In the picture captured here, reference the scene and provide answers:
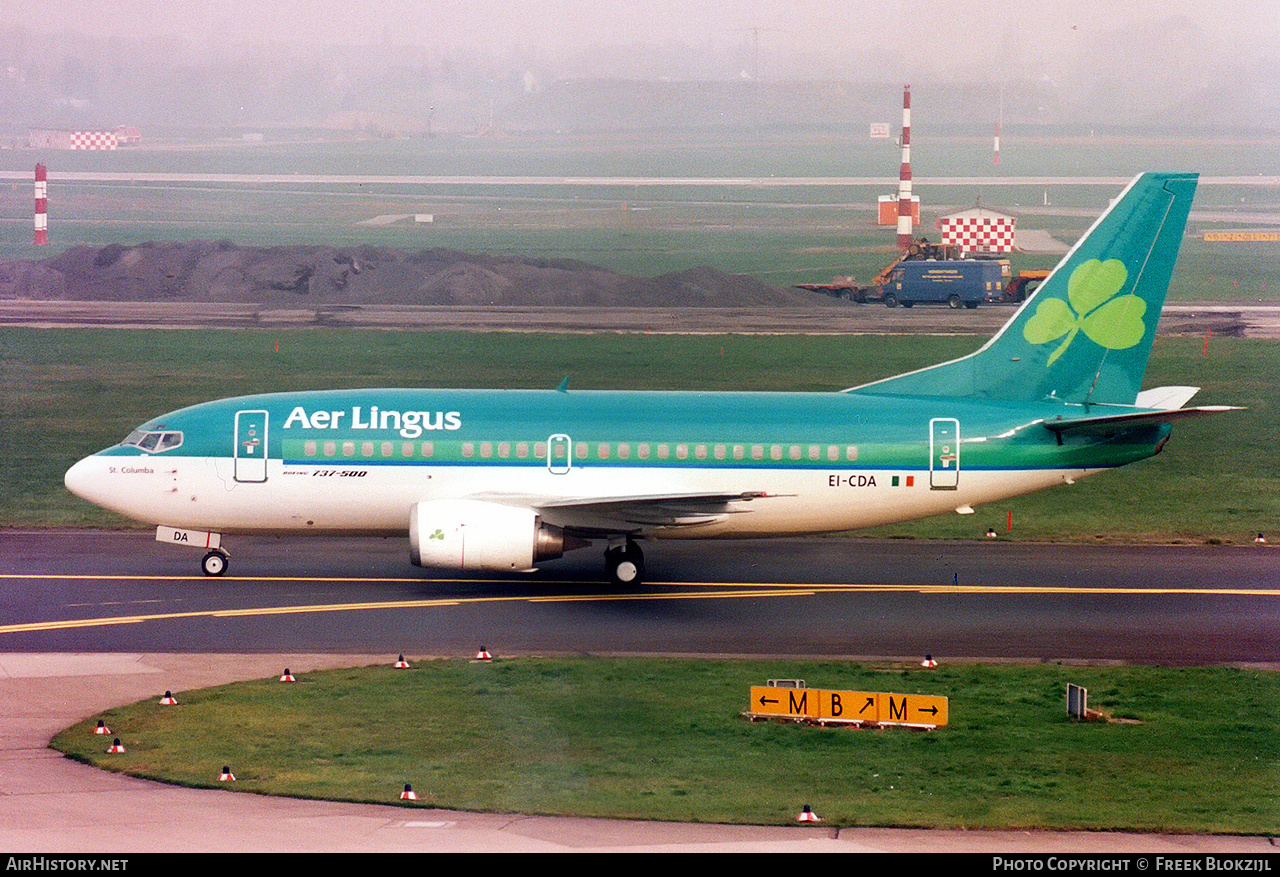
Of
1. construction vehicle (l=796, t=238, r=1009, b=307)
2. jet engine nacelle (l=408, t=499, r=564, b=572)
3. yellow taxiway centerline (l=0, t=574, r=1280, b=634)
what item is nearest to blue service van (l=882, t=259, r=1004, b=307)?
construction vehicle (l=796, t=238, r=1009, b=307)

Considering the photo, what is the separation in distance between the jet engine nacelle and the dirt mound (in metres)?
60.2

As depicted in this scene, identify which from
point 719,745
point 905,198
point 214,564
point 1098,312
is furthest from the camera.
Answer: point 905,198

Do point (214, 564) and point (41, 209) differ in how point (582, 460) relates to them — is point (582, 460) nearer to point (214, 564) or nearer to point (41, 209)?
point (214, 564)

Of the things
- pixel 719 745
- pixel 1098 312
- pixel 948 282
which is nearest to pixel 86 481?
pixel 719 745

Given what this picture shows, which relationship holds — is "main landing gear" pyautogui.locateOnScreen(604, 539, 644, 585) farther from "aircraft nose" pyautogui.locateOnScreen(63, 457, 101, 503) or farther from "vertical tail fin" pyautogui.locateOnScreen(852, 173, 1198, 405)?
"aircraft nose" pyautogui.locateOnScreen(63, 457, 101, 503)

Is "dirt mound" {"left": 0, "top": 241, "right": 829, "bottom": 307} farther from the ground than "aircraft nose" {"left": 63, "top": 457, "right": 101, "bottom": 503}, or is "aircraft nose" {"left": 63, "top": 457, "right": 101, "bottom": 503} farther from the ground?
"dirt mound" {"left": 0, "top": 241, "right": 829, "bottom": 307}

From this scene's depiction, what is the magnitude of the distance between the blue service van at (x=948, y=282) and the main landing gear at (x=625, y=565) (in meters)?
62.7

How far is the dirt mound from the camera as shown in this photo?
95.7 metres

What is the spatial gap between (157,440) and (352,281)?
202 ft

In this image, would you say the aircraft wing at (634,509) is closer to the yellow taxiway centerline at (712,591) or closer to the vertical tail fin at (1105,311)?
the yellow taxiway centerline at (712,591)

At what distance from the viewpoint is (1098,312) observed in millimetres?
37812

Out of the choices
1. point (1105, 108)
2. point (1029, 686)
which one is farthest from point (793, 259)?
point (1029, 686)

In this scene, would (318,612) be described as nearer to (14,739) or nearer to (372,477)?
(372,477)

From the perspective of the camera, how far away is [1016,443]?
37031mm
